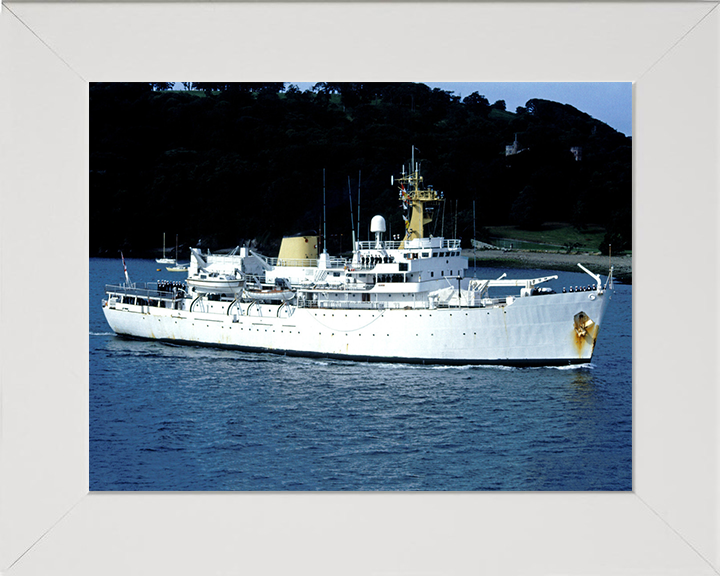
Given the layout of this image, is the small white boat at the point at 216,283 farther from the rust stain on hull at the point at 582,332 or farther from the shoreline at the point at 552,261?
the shoreline at the point at 552,261

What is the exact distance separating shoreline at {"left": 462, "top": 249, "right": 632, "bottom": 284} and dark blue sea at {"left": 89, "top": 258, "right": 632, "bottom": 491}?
13.3 m

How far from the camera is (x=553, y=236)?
34.7 meters

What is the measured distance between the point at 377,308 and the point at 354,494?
1068cm

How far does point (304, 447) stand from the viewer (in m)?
10.9

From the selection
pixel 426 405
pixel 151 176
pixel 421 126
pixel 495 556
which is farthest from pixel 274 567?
pixel 151 176

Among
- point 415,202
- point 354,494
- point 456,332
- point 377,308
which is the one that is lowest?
point 354,494

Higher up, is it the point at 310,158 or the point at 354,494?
the point at 310,158

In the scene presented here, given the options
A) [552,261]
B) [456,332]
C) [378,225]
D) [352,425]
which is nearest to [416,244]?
[378,225]

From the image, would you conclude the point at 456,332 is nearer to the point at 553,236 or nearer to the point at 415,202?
the point at 415,202

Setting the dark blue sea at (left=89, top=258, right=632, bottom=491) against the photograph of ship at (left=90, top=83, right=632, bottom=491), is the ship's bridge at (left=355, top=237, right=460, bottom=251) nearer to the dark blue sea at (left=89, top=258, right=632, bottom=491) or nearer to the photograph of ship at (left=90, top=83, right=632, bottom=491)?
the photograph of ship at (left=90, top=83, right=632, bottom=491)

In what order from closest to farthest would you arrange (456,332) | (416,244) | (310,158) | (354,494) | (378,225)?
1. (354,494)
2. (456,332)
3. (416,244)
4. (378,225)
5. (310,158)

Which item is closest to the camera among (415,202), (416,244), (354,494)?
(354,494)
